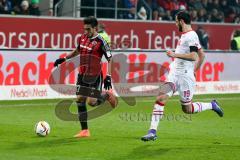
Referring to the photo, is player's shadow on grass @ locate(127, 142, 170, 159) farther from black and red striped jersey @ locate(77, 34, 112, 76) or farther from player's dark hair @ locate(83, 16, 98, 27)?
player's dark hair @ locate(83, 16, 98, 27)

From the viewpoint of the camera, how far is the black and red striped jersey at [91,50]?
13.8 metres

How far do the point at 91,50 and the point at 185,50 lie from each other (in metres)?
1.91

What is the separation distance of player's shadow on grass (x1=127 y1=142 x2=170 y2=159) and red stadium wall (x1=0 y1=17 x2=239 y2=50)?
13.6 metres

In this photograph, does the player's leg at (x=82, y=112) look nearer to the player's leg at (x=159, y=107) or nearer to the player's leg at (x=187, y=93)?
the player's leg at (x=159, y=107)

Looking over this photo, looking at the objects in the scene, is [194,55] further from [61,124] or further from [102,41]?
[61,124]

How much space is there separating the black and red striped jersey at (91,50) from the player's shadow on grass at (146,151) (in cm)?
227

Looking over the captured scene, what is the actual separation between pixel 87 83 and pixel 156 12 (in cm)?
1681

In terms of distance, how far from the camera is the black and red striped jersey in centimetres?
1383

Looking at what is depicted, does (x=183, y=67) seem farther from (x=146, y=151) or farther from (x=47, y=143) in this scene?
(x=47, y=143)

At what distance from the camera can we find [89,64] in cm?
1430

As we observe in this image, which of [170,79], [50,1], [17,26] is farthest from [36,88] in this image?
[170,79]

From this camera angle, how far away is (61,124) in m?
15.7

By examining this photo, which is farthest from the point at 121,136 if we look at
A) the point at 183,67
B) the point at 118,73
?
the point at 118,73

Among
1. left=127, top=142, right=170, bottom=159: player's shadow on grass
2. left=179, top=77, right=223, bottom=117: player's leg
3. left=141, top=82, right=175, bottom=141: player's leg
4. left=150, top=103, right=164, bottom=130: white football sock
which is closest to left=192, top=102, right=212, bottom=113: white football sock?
left=179, top=77, right=223, bottom=117: player's leg
